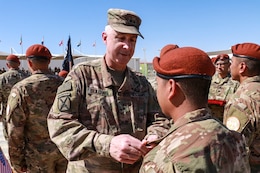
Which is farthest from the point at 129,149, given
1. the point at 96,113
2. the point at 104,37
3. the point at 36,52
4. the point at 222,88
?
the point at 222,88

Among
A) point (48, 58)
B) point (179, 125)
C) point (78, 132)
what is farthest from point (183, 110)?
point (48, 58)

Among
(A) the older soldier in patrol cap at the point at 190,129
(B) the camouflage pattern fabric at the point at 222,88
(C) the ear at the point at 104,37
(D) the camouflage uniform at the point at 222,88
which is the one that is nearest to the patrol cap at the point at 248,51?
(C) the ear at the point at 104,37

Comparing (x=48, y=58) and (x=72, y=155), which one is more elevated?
(x=48, y=58)

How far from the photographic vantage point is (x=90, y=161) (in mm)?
2469

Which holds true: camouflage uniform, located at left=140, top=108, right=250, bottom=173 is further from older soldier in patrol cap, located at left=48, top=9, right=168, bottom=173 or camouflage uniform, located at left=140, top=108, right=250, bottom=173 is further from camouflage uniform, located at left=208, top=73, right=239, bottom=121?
camouflage uniform, located at left=208, top=73, right=239, bottom=121

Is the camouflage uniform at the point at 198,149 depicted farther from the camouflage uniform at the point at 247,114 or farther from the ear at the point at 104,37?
the camouflage uniform at the point at 247,114

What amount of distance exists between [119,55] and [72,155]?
0.87 meters

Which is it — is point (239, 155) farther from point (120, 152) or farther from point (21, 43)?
point (21, 43)

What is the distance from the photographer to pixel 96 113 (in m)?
2.48

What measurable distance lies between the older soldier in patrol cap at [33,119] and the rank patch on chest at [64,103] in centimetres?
169

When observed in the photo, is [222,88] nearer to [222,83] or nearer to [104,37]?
[222,83]

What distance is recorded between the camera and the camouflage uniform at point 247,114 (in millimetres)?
3029

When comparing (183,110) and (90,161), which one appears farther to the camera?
(90,161)

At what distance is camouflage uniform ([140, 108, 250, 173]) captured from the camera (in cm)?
148
